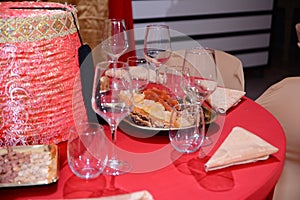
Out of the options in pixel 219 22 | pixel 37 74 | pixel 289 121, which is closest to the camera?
pixel 37 74

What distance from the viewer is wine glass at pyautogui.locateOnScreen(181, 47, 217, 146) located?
45.0 inches

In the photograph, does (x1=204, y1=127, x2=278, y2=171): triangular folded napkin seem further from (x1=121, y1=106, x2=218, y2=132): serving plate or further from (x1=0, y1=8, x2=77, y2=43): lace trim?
(x1=0, y1=8, x2=77, y2=43): lace trim

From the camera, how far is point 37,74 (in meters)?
1.02

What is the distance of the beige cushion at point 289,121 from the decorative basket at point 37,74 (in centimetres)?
90

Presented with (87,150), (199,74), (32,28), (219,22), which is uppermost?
(32,28)

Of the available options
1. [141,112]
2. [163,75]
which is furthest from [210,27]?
[141,112]

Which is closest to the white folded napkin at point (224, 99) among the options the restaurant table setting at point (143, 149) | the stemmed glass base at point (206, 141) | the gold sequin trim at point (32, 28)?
the restaurant table setting at point (143, 149)

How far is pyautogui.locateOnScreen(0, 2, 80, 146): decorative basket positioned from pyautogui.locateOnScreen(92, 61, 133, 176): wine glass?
165 millimetres

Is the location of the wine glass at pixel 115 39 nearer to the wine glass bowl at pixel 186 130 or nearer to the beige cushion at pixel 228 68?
the wine glass bowl at pixel 186 130

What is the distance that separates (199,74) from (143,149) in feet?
0.92

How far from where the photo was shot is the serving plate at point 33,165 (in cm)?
87

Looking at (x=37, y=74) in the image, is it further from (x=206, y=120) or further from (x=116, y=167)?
(x=206, y=120)

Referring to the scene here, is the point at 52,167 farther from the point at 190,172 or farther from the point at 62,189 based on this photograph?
the point at 190,172

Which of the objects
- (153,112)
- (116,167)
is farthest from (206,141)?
(116,167)
